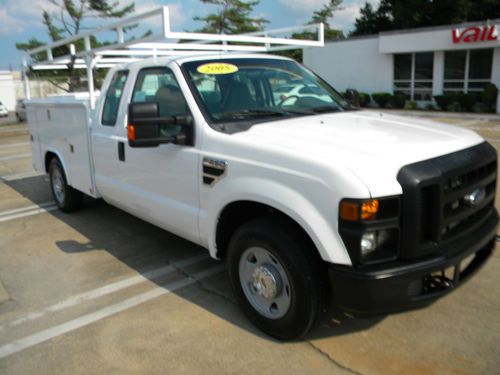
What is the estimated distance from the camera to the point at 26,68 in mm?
7336

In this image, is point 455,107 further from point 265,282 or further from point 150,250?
→ point 265,282

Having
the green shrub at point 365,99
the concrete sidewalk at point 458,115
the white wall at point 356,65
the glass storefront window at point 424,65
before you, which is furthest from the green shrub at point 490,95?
Answer: the green shrub at point 365,99

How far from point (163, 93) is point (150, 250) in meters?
1.80

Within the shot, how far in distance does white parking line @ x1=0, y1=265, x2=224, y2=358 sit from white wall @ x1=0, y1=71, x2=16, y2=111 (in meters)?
45.0

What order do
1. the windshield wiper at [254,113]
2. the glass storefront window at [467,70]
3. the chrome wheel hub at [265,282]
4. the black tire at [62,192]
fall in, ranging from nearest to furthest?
the chrome wheel hub at [265,282], the windshield wiper at [254,113], the black tire at [62,192], the glass storefront window at [467,70]

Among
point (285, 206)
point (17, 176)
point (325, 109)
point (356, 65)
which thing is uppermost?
point (356, 65)

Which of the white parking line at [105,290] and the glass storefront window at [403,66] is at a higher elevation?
the glass storefront window at [403,66]

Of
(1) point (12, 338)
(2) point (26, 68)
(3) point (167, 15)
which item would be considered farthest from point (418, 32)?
(1) point (12, 338)

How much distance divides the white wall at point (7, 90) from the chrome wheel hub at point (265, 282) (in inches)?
1812

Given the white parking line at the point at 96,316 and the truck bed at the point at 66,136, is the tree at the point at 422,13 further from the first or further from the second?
the white parking line at the point at 96,316

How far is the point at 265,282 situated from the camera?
3303mm

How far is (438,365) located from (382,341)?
0.40 metres

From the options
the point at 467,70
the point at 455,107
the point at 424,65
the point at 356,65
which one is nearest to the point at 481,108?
the point at 455,107

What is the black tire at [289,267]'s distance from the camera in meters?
3.01
